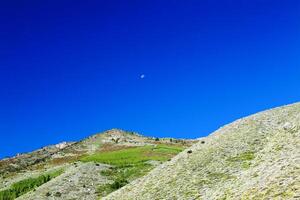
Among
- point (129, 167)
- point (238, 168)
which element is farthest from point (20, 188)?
point (238, 168)

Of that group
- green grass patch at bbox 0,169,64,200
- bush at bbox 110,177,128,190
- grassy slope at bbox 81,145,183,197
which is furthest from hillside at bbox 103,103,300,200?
green grass patch at bbox 0,169,64,200

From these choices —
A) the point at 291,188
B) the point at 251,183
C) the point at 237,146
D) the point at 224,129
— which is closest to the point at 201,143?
the point at 224,129

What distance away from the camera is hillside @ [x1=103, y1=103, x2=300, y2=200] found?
26.9 m

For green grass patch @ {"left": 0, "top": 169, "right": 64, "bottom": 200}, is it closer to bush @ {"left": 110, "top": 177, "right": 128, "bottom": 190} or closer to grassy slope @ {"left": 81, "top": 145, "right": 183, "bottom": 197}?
grassy slope @ {"left": 81, "top": 145, "right": 183, "bottom": 197}

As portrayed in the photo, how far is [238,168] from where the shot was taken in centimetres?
3703

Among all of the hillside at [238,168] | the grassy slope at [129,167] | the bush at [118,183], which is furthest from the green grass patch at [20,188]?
the hillside at [238,168]

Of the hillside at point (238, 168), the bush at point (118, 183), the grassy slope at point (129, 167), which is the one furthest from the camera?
the grassy slope at point (129, 167)

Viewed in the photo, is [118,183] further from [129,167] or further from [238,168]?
[238,168]

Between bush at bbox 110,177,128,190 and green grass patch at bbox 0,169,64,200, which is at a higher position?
green grass patch at bbox 0,169,64,200

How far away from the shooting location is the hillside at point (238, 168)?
26.9 meters

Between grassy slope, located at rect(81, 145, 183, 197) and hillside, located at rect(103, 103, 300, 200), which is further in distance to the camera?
grassy slope, located at rect(81, 145, 183, 197)

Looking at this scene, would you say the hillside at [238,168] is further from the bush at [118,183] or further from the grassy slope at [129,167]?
the grassy slope at [129,167]

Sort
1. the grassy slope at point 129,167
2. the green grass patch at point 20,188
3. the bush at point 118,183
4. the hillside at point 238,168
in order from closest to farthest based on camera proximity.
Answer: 1. the hillside at point 238,168
2. the bush at point 118,183
3. the grassy slope at point 129,167
4. the green grass patch at point 20,188

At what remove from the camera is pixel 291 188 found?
23.9 m
